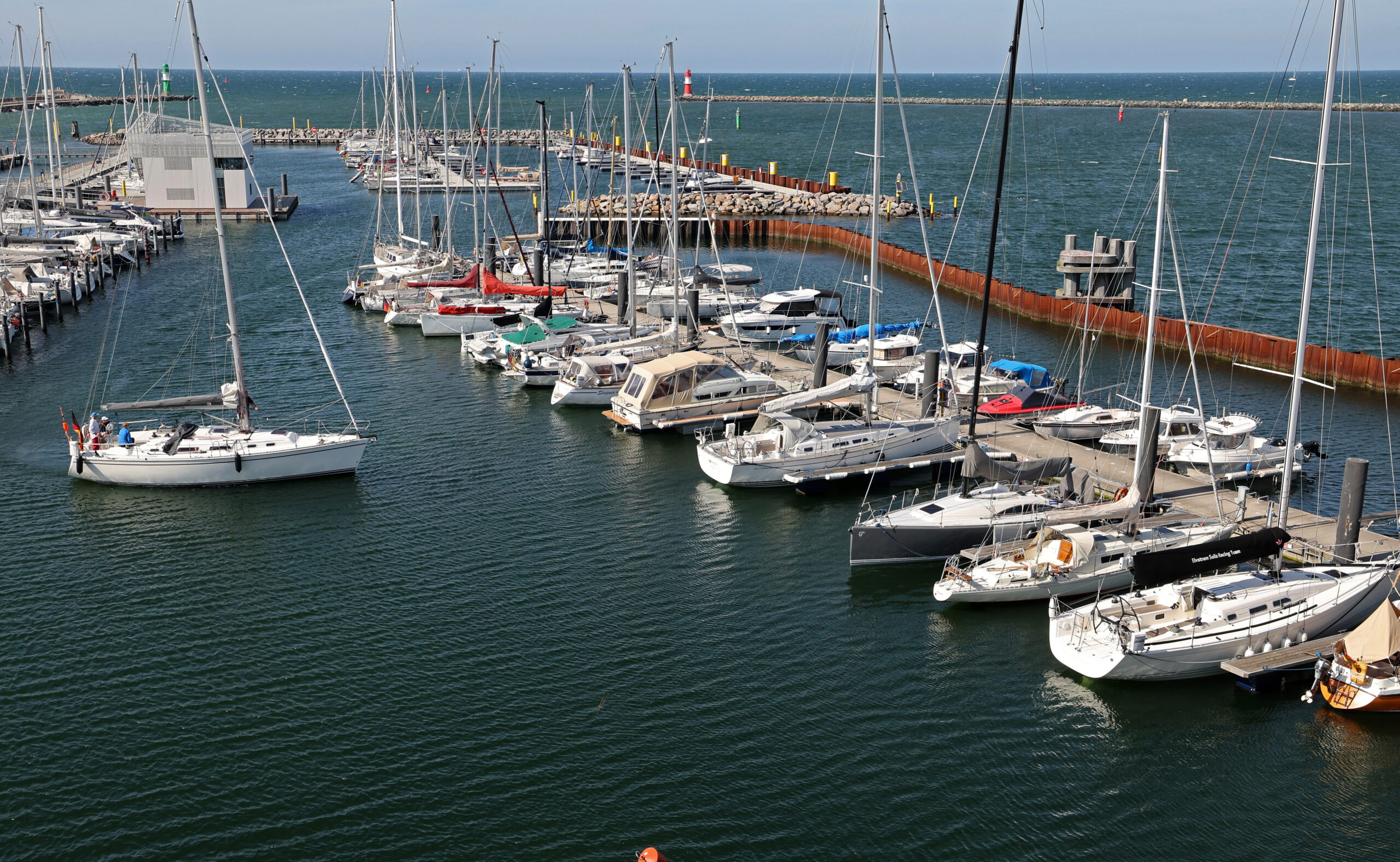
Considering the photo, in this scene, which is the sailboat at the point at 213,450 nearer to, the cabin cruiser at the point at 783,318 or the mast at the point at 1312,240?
the cabin cruiser at the point at 783,318

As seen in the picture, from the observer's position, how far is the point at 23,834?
2181 cm

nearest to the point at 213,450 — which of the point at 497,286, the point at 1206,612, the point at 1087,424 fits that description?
the point at 497,286

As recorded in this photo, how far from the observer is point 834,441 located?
129ft

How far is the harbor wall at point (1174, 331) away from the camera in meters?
48.8

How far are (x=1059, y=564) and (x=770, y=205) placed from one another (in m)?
76.4

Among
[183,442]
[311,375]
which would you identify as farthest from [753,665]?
[311,375]

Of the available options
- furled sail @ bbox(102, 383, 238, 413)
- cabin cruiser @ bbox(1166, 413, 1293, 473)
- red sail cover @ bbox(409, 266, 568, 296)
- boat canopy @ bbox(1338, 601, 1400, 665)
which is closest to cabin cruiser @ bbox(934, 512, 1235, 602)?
boat canopy @ bbox(1338, 601, 1400, 665)

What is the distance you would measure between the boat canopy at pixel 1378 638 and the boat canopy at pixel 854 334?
29723mm

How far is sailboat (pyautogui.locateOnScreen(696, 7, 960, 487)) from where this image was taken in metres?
38.8

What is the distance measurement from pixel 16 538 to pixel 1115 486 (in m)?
31.4

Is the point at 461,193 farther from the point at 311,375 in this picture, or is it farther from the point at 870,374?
the point at 870,374

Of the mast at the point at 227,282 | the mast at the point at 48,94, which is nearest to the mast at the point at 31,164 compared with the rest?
the mast at the point at 48,94

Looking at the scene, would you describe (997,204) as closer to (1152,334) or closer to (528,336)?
(1152,334)

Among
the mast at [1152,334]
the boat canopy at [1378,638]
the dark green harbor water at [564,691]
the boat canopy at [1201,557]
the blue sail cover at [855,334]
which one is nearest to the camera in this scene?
the dark green harbor water at [564,691]
